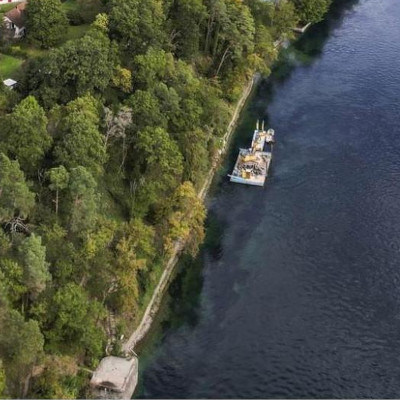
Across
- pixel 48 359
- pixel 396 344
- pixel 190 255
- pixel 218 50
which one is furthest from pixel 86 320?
pixel 218 50

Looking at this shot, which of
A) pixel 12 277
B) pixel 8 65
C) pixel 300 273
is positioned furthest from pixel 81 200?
pixel 8 65

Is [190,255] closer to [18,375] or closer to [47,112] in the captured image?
[47,112]

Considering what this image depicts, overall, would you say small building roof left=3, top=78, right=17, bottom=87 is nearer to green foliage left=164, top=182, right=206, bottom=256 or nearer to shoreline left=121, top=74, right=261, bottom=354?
green foliage left=164, top=182, right=206, bottom=256

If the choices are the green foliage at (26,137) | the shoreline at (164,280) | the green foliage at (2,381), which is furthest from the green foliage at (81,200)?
the green foliage at (2,381)

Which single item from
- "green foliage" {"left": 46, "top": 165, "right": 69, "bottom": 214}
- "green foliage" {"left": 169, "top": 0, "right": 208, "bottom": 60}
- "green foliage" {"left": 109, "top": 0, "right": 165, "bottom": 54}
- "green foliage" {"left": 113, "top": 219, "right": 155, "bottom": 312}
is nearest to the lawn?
"green foliage" {"left": 109, "top": 0, "right": 165, "bottom": 54}

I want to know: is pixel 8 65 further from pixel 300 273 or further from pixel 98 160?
pixel 300 273

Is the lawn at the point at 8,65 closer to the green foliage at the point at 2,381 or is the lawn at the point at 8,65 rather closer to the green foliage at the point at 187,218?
the green foliage at the point at 187,218
